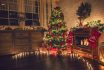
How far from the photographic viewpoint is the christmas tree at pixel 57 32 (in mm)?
7680

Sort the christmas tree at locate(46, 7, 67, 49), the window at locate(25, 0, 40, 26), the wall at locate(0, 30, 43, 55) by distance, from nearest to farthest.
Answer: the wall at locate(0, 30, 43, 55) → the christmas tree at locate(46, 7, 67, 49) → the window at locate(25, 0, 40, 26)

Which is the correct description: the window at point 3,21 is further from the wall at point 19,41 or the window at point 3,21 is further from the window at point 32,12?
the window at point 32,12

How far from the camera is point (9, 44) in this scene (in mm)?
7344

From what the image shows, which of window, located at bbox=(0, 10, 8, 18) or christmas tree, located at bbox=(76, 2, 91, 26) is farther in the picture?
window, located at bbox=(0, 10, 8, 18)

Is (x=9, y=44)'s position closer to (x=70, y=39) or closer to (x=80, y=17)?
(x=70, y=39)

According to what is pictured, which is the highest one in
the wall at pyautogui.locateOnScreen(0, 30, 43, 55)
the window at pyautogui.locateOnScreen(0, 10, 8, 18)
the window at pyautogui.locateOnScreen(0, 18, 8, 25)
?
the window at pyautogui.locateOnScreen(0, 10, 8, 18)

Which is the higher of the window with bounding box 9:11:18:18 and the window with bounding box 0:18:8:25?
the window with bounding box 9:11:18:18

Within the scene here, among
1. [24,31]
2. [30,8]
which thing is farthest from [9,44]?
[30,8]

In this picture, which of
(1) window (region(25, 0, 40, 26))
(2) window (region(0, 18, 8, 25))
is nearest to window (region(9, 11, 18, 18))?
(2) window (region(0, 18, 8, 25))

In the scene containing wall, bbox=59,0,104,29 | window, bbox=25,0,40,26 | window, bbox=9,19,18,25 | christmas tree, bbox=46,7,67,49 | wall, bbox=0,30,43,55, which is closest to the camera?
wall, bbox=59,0,104,29

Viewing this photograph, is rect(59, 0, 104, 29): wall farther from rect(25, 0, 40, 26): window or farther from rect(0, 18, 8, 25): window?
rect(0, 18, 8, 25): window

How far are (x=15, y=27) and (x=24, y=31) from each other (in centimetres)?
58

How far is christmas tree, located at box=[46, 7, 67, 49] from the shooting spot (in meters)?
7.68

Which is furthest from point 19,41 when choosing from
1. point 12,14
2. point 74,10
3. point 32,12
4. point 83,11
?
point 83,11
